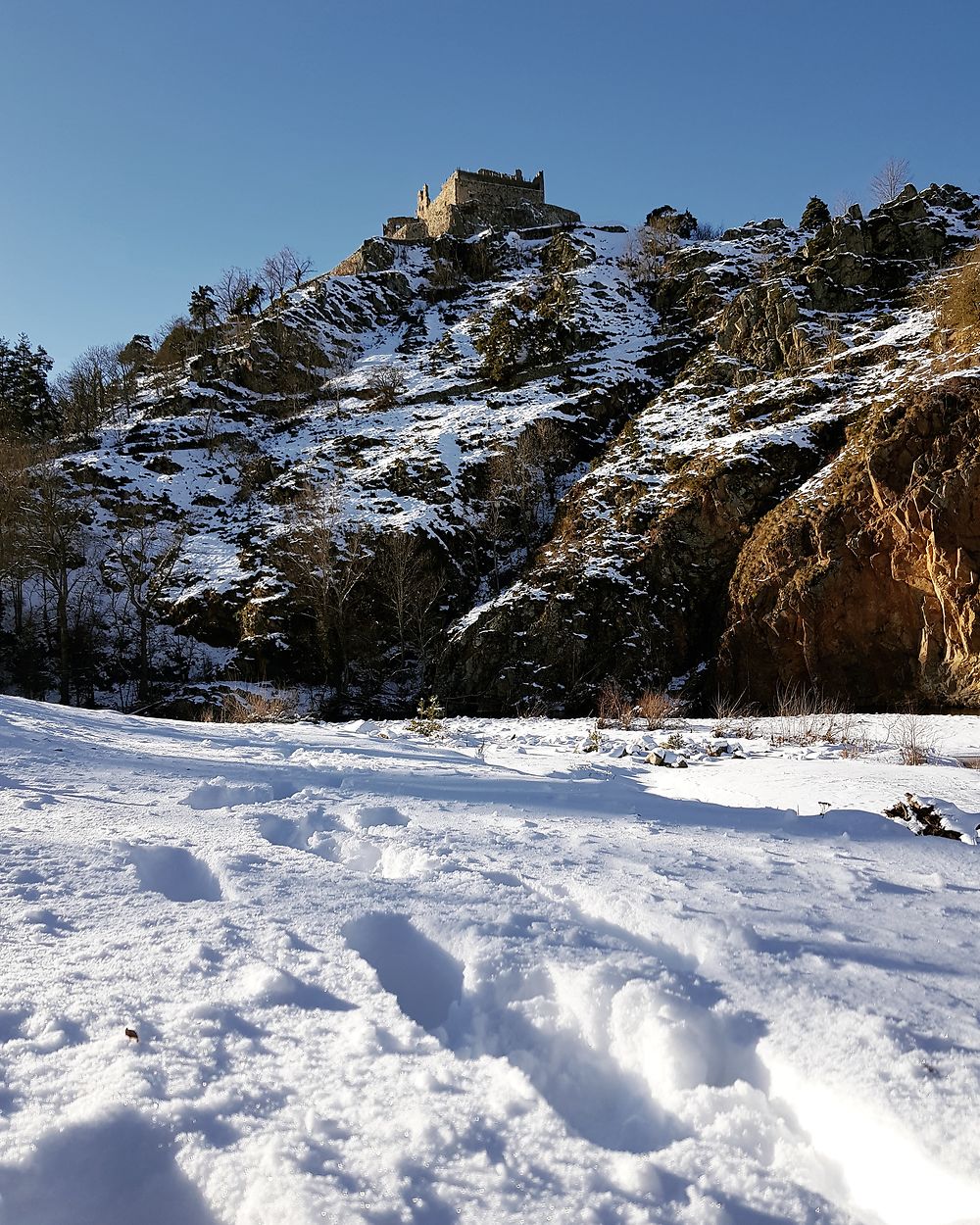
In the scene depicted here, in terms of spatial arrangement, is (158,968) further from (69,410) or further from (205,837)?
(69,410)

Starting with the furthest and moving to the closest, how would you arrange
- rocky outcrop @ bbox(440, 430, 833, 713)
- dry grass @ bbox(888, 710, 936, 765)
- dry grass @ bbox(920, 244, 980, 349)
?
dry grass @ bbox(920, 244, 980, 349)
rocky outcrop @ bbox(440, 430, 833, 713)
dry grass @ bbox(888, 710, 936, 765)

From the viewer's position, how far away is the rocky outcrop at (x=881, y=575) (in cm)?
1519

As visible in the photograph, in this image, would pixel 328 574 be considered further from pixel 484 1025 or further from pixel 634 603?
pixel 484 1025

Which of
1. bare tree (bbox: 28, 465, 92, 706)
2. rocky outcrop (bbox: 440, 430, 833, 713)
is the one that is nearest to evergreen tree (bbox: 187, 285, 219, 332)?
bare tree (bbox: 28, 465, 92, 706)

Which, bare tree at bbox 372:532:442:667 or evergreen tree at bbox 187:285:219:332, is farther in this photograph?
evergreen tree at bbox 187:285:219:332

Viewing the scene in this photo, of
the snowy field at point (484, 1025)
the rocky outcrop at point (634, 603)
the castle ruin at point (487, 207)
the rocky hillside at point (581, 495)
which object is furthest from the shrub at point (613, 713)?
the castle ruin at point (487, 207)

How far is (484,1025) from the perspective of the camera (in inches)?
62.5

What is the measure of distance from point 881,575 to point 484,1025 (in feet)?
58.0

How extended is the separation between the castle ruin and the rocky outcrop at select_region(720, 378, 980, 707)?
45.8 meters

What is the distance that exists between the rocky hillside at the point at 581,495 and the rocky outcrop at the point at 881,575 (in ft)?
0.20

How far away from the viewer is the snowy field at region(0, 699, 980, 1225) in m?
1.11

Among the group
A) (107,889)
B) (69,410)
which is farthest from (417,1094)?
(69,410)

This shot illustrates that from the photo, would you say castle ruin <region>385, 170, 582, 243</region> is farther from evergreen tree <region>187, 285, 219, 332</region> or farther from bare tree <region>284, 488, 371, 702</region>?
bare tree <region>284, 488, 371, 702</region>

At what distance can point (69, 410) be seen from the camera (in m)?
36.9
